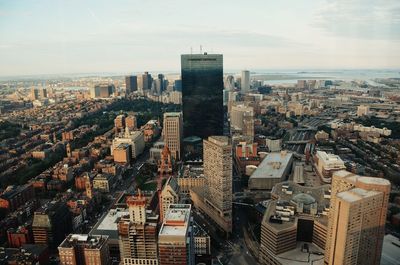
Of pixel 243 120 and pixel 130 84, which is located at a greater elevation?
pixel 130 84

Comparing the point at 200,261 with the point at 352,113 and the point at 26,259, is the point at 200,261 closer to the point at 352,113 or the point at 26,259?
the point at 26,259

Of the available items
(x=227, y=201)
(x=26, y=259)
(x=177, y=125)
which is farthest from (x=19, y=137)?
(x=227, y=201)

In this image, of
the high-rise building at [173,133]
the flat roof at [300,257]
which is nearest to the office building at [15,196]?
the high-rise building at [173,133]

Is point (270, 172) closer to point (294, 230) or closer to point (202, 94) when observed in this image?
point (294, 230)

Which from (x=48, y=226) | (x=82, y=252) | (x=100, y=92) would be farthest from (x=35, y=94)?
(x=82, y=252)

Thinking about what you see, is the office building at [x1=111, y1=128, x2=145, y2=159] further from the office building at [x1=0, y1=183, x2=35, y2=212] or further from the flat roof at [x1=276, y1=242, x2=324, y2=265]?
the flat roof at [x1=276, y1=242, x2=324, y2=265]

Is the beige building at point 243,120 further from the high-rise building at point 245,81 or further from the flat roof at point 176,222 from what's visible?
the high-rise building at point 245,81
